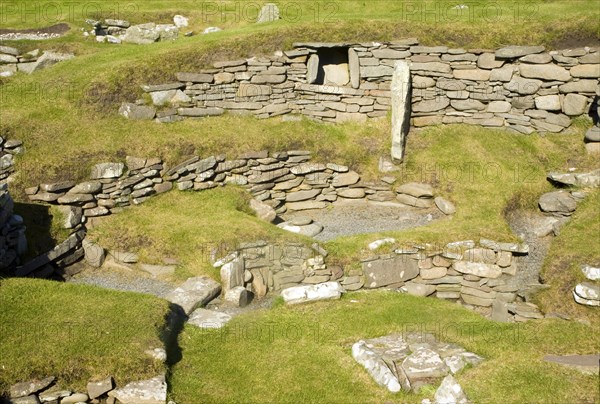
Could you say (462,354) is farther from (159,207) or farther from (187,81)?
(187,81)

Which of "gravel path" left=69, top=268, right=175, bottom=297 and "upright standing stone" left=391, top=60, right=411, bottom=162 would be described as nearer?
"gravel path" left=69, top=268, right=175, bottom=297

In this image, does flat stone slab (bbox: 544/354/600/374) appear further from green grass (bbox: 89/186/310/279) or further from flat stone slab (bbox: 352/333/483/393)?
green grass (bbox: 89/186/310/279)

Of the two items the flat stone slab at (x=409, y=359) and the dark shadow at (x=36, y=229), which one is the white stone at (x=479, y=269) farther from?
the dark shadow at (x=36, y=229)

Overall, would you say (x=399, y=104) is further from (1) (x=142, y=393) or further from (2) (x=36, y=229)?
(1) (x=142, y=393)

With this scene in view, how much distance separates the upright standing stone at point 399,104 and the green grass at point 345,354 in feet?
24.2

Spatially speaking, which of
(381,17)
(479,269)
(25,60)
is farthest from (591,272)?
(25,60)

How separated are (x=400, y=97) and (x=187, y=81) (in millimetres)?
7337

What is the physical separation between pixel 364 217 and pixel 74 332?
1092cm

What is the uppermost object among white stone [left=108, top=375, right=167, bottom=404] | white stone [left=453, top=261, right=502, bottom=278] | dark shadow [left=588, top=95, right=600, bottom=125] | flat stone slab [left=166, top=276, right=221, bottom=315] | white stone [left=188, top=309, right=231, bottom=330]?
dark shadow [left=588, top=95, right=600, bottom=125]

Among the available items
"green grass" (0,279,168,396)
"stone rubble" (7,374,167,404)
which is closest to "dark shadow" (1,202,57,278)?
"green grass" (0,279,168,396)

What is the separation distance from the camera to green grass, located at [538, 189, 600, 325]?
1735cm

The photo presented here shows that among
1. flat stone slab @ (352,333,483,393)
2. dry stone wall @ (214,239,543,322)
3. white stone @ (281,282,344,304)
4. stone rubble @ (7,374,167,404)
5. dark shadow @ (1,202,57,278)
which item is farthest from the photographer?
dark shadow @ (1,202,57,278)

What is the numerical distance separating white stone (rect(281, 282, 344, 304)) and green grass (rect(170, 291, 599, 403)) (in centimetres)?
34

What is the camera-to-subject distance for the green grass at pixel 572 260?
1735cm
